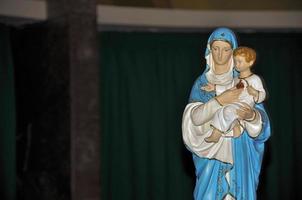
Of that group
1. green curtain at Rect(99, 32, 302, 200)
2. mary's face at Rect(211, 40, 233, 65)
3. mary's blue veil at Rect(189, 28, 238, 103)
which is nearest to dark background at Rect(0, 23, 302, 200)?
green curtain at Rect(99, 32, 302, 200)

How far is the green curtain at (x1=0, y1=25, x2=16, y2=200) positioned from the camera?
686 cm

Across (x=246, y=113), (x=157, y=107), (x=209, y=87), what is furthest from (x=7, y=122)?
(x=246, y=113)

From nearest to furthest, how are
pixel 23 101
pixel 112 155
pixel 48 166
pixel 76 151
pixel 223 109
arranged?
pixel 223 109 → pixel 76 151 → pixel 48 166 → pixel 23 101 → pixel 112 155

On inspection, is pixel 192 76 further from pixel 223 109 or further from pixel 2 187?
pixel 223 109

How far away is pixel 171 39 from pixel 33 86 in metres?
2.06

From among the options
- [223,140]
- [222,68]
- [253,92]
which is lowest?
[223,140]

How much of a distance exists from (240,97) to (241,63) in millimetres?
189

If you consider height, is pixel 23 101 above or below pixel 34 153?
above

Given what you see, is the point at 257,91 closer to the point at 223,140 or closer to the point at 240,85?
the point at 240,85

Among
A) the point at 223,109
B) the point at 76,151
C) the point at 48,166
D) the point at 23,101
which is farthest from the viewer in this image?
the point at 23,101

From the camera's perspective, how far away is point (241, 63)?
339 centimetres

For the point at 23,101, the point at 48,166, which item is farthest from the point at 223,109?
the point at 23,101

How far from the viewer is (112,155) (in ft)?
25.2

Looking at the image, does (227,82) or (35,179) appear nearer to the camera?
(227,82)
